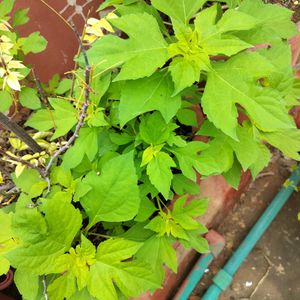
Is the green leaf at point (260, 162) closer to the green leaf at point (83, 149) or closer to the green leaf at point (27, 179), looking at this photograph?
the green leaf at point (83, 149)

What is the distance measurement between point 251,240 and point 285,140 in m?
0.82

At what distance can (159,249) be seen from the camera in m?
1.17

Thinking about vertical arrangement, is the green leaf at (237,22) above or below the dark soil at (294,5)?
below

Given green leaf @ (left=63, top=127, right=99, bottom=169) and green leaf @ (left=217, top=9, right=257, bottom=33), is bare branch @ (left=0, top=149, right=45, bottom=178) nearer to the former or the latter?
green leaf @ (left=63, top=127, right=99, bottom=169)

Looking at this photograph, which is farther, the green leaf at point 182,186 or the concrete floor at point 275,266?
the concrete floor at point 275,266

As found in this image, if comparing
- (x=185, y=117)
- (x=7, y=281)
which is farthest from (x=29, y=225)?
(x=7, y=281)

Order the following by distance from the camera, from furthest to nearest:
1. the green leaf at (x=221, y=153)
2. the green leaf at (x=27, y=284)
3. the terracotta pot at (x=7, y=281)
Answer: the terracotta pot at (x=7, y=281)
the green leaf at (x=221, y=153)
the green leaf at (x=27, y=284)

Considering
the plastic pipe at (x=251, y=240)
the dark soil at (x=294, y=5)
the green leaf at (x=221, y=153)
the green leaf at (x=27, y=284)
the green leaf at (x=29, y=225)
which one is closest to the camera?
the green leaf at (x=29, y=225)

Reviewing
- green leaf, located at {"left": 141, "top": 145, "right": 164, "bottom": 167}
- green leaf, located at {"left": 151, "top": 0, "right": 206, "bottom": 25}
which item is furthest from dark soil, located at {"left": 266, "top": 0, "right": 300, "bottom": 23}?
green leaf, located at {"left": 141, "top": 145, "right": 164, "bottom": 167}

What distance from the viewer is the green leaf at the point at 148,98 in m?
0.97

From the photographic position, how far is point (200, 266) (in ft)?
5.65

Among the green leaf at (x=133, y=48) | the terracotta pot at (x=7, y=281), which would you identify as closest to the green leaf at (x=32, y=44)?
the green leaf at (x=133, y=48)

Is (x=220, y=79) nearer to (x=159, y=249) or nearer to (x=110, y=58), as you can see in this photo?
(x=110, y=58)

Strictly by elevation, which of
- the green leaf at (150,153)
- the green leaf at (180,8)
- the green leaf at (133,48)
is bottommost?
the green leaf at (150,153)
